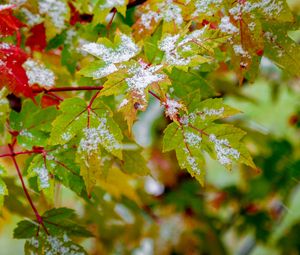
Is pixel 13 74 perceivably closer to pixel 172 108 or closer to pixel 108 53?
pixel 108 53

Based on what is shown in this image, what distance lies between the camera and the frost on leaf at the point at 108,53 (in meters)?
0.86

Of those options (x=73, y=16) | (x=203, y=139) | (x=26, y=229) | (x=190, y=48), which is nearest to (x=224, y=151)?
(x=203, y=139)

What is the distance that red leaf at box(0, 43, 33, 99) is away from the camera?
87cm

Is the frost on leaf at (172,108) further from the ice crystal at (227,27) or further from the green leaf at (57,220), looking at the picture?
the green leaf at (57,220)

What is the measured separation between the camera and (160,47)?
88cm

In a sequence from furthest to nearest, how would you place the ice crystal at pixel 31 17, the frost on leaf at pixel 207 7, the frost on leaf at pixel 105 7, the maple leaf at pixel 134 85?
the ice crystal at pixel 31 17
the frost on leaf at pixel 105 7
the frost on leaf at pixel 207 7
the maple leaf at pixel 134 85

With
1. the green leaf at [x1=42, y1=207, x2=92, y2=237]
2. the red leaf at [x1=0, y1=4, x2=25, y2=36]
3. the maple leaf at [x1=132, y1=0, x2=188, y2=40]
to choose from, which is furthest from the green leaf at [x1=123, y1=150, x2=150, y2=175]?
the red leaf at [x1=0, y1=4, x2=25, y2=36]

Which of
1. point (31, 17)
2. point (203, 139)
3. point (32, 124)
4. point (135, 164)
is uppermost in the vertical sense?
point (31, 17)

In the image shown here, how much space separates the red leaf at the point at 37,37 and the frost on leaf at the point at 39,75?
0.32 ft

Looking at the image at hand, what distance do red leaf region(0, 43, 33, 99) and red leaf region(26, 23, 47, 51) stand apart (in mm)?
264

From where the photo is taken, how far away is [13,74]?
876 millimetres

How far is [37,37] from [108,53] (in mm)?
342

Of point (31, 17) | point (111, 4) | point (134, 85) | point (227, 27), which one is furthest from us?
point (31, 17)

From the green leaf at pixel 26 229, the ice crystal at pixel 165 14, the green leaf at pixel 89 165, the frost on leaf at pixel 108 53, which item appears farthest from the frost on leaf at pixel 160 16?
the green leaf at pixel 26 229
